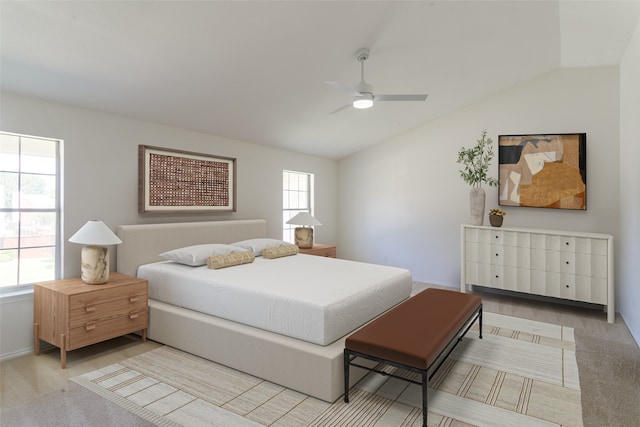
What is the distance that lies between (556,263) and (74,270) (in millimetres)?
5364

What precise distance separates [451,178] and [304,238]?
8.24 ft

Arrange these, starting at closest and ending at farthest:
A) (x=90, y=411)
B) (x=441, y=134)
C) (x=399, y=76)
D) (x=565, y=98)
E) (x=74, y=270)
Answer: (x=90, y=411)
(x=74, y=270)
(x=399, y=76)
(x=565, y=98)
(x=441, y=134)

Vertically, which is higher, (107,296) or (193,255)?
(193,255)

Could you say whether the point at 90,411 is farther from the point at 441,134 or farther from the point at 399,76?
the point at 441,134

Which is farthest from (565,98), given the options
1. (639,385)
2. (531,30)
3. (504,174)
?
(639,385)

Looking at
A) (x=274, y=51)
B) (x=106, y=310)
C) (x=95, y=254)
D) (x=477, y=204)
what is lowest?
(x=106, y=310)

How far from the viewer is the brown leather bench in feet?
6.92

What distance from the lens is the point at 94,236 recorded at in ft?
9.96

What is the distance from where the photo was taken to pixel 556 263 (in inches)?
175

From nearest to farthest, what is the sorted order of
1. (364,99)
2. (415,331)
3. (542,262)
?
1. (415,331)
2. (364,99)
3. (542,262)

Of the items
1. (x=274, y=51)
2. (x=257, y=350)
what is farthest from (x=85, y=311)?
(x=274, y=51)

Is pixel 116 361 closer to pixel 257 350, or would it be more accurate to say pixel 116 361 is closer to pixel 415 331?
pixel 257 350

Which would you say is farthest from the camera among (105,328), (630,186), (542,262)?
(542,262)

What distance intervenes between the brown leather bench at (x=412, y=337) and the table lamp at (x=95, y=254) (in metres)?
2.20
